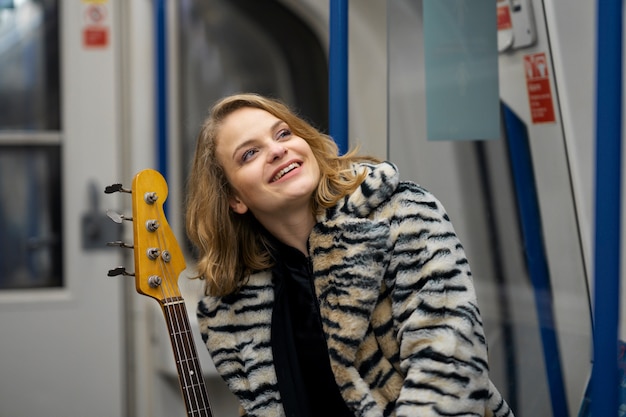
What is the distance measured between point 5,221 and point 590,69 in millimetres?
2084

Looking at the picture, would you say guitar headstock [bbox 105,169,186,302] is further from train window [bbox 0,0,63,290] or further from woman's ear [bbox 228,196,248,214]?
train window [bbox 0,0,63,290]

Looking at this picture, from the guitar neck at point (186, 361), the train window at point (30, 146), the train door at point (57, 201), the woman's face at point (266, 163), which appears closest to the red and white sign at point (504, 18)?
the woman's face at point (266, 163)

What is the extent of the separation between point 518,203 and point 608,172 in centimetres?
57

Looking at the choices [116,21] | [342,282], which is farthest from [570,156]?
[116,21]

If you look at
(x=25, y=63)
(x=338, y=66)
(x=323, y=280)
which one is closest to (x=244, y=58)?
(x=25, y=63)

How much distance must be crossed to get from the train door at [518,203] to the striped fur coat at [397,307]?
14.6 inches

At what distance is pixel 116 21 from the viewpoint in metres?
2.92

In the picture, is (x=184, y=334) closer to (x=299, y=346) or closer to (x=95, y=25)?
(x=299, y=346)

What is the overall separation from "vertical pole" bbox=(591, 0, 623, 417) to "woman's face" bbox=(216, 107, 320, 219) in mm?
503

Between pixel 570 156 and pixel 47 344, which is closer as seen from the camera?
pixel 570 156

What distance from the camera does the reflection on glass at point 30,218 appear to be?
2.85 metres

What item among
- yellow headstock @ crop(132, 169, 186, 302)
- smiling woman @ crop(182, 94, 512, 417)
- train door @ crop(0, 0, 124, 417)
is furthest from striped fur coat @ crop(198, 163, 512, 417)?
train door @ crop(0, 0, 124, 417)

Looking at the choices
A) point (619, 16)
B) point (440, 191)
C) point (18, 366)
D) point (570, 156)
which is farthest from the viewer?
point (18, 366)

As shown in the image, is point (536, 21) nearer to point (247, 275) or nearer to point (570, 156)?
point (570, 156)
